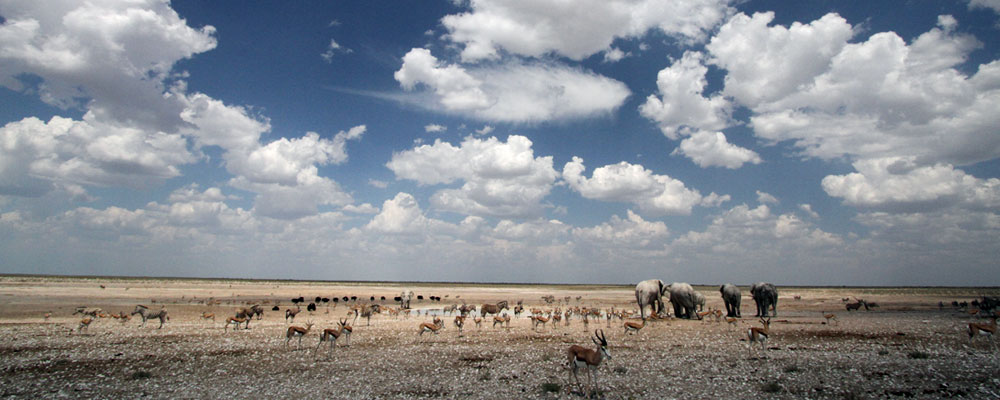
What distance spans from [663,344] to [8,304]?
2313 inches

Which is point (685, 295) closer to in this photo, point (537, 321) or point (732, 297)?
point (732, 297)

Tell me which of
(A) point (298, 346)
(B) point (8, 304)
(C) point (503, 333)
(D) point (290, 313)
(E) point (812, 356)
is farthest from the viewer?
(B) point (8, 304)

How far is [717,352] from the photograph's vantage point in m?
18.8

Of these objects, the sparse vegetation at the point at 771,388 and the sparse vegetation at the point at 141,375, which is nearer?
the sparse vegetation at the point at 771,388

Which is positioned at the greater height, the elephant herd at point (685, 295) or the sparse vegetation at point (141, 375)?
the elephant herd at point (685, 295)

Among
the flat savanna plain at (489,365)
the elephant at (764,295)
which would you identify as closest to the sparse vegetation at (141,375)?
the flat savanna plain at (489,365)

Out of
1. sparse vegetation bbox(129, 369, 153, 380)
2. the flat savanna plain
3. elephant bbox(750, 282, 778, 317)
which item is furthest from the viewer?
elephant bbox(750, 282, 778, 317)

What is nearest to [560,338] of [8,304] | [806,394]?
[806,394]

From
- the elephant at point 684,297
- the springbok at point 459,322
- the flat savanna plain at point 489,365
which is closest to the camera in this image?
the flat savanna plain at point 489,365

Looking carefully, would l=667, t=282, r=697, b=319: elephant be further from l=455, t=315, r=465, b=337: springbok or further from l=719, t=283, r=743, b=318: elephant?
l=455, t=315, r=465, b=337: springbok

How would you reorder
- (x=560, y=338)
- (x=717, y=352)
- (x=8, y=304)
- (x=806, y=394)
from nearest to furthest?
(x=806, y=394) → (x=717, y=352) → (x=560, y=338) → (x=8, y=304)

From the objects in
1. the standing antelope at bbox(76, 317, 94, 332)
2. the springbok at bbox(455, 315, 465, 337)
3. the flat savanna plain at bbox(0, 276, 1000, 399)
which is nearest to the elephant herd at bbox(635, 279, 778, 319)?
the flat savanna plain at bbox(0, 276, 1000, 399)

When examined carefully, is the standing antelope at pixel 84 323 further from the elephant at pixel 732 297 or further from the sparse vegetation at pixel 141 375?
the elephant at pixel 732 297

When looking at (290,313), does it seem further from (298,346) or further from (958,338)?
(958,338)
